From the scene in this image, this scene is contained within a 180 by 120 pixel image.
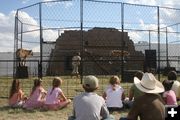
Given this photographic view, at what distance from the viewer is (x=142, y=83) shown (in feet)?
22.1

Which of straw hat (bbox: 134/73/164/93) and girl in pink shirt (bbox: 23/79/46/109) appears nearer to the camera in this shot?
straw hat (bbox: 134/73/164/93)

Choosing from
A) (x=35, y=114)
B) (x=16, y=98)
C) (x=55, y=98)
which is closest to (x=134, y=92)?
(x=55, y=98)

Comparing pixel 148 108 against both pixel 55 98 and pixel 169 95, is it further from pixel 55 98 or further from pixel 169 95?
pixel 55 98

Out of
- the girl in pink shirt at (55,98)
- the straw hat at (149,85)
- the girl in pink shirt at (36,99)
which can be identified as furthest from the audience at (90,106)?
the girl in pink shirt at (36,99)

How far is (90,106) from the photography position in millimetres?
7250

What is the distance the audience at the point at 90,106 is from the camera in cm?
726

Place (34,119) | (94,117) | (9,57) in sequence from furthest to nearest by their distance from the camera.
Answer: (9,57)
(34,119)
(94,117)

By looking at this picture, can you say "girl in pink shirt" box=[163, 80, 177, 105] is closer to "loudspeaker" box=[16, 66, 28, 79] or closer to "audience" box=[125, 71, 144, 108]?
"audience" box=[125, 71, 144, 108]

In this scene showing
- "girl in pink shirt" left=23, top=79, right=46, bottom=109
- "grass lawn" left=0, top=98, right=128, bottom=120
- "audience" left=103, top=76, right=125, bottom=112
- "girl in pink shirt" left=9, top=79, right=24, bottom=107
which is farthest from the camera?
"girl in pink shirt" left=9, top=79, right=24, bottom=107

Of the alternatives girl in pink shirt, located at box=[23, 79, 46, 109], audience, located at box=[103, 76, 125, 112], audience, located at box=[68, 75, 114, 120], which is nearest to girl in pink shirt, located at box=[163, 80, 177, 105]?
audience, located at box=[103, 76, 125, 112]

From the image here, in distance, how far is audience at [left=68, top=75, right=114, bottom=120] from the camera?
23.8 ft

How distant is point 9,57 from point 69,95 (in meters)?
23.5

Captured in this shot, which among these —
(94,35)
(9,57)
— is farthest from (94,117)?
(9,57)

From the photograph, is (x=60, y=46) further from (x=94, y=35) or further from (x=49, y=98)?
(x=49, y=98)
